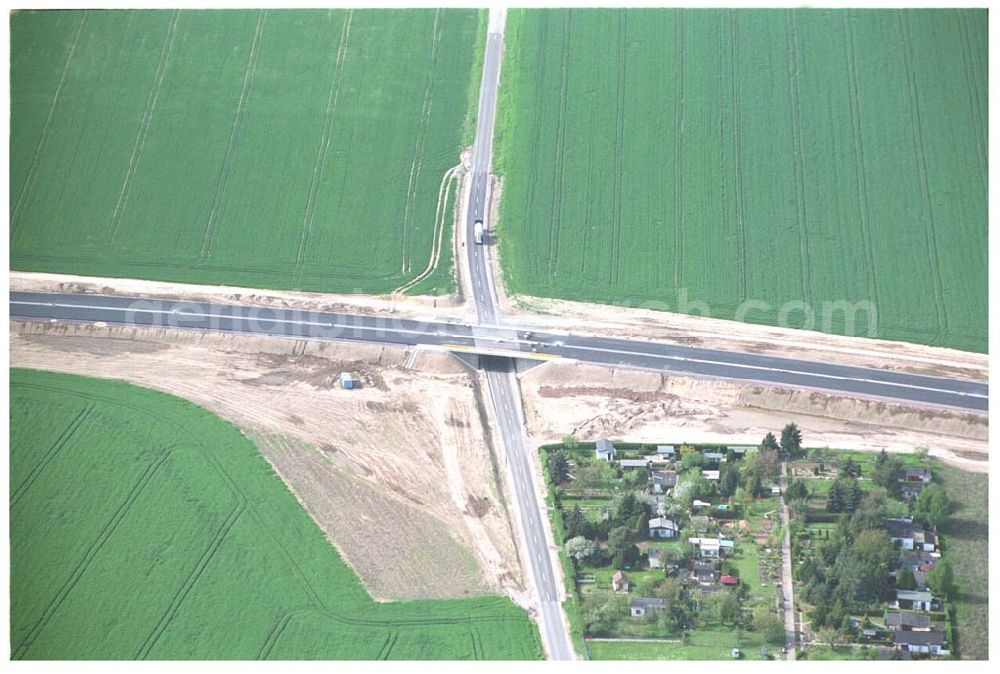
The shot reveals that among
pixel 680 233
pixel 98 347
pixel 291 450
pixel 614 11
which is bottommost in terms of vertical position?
pixel 291 450

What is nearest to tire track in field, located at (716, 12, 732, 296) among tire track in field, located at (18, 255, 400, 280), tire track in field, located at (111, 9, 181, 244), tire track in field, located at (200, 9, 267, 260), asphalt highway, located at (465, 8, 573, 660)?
asphalt highway, located at (465, 8, 573, 660)

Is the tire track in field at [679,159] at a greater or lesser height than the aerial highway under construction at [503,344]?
greater

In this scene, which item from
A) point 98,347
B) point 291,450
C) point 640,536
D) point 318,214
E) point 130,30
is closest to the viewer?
point 640,536

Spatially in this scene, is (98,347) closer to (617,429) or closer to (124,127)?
(124,127)

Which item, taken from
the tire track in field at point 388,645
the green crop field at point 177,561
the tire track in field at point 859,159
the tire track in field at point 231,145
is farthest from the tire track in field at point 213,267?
the tire track in field at point 859,159

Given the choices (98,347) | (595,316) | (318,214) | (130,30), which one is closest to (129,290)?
(98,347)

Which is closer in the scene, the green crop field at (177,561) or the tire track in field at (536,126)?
the green crop field at (177,561)

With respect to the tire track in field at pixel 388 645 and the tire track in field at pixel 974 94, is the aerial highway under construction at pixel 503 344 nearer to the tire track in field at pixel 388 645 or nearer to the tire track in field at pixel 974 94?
the tire track in field at pixel 388 645
